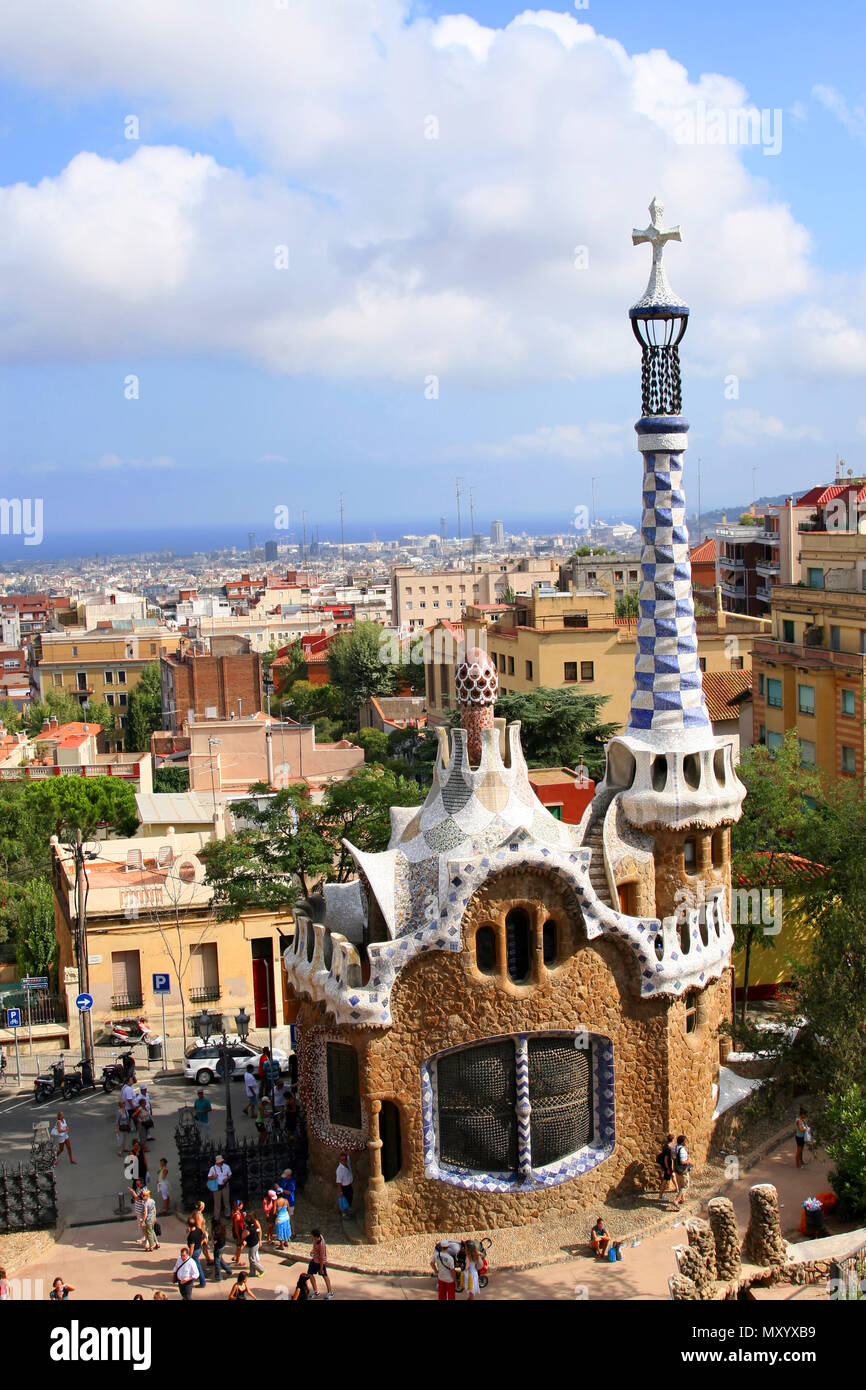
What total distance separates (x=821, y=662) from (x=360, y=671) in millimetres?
55923

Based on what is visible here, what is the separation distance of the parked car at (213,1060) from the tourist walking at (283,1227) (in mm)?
8194

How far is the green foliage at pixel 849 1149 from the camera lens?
21.4 m

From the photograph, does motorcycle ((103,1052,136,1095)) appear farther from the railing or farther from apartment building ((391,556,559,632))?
apartment building ((391,556,559,632))

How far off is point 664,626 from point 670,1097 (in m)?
8.14

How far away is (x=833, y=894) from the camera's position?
102 feet

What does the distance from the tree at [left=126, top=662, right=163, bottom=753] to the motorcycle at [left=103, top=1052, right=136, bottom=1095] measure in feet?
226

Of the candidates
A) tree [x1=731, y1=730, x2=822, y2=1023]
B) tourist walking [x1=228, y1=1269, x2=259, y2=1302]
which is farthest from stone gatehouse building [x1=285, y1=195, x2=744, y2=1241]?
tree [x1=731, y1=730, x2=822, y2=1023]

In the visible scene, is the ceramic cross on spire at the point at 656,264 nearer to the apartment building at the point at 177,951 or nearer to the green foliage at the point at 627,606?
the apartment building at the point at 177,951

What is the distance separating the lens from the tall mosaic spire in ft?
82.7

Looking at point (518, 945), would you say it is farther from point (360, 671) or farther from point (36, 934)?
point (360, 671)

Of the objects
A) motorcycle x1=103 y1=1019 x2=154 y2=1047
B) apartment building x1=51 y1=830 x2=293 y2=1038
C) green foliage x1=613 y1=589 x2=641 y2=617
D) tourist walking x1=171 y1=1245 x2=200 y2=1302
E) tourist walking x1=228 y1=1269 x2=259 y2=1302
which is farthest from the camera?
green foliage x1=613 y1=589 x2=641 y2=617

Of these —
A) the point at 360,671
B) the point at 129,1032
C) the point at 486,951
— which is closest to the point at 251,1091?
the point at 129,1032

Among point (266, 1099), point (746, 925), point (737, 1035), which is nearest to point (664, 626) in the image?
point (737, 1035)

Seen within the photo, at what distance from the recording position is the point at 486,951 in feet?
74.8
